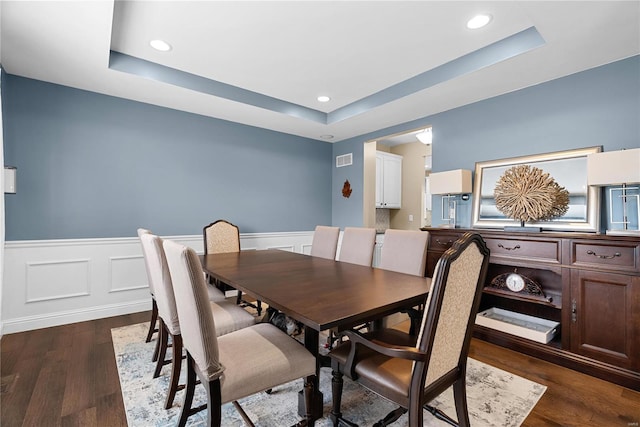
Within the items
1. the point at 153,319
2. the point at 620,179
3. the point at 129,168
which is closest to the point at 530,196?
the point at 620,179

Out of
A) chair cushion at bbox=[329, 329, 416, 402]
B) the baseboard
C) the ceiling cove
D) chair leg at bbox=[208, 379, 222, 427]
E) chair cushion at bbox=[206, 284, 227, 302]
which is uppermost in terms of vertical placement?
the ceiling cove

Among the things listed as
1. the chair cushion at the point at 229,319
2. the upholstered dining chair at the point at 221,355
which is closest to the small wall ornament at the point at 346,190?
the chair cushion at the point at 229,319

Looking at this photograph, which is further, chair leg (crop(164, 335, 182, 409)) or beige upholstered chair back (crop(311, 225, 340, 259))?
beige upholstered chair back (crop(311, 225, 340, 259))

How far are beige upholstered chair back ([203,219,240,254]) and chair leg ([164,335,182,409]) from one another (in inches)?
76.7

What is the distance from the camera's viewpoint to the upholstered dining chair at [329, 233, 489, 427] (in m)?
1.12

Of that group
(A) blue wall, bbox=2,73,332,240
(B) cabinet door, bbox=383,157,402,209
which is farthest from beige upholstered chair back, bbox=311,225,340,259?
(B) cabinet door, bbox=383,157,402,209

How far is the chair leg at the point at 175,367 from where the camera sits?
1.69m

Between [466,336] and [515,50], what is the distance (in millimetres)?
2266

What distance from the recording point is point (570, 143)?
2652 mm

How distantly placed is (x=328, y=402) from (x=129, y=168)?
10.7 feet

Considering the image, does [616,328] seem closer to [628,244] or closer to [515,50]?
[628,244]

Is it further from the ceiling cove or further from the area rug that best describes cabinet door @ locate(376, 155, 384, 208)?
the area rug

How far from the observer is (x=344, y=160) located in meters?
5.16

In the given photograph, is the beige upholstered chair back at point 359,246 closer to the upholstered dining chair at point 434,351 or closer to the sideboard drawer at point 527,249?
the sideboard drawer at point 527,249
